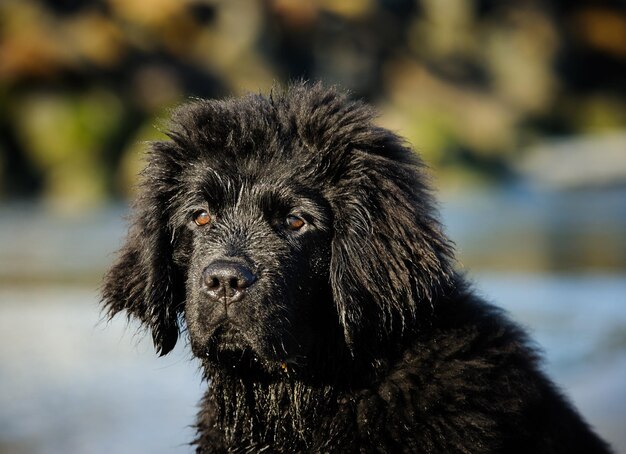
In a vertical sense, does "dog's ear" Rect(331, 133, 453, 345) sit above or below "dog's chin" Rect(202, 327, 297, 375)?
above

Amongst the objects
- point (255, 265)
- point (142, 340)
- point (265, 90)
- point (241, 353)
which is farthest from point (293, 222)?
point (142, 340)

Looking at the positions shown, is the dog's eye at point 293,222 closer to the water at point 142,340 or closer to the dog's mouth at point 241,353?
the dog's mouth at point 241,353

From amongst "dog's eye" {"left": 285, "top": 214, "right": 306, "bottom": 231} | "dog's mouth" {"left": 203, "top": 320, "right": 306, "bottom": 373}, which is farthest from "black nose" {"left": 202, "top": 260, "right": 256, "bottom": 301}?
"dog's eye" {"left": 285, "top": 214, "right": 306, "bottom": 231}

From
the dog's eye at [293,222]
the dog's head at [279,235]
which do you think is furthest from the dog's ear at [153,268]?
the dog's eye at [293,222]

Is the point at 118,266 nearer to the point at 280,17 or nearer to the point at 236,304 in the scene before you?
the point at 236,304

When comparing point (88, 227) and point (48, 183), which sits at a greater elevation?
point (48, 183)

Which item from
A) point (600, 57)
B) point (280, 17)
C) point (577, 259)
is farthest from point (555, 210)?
point (600, 57)

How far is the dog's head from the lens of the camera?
3.92m

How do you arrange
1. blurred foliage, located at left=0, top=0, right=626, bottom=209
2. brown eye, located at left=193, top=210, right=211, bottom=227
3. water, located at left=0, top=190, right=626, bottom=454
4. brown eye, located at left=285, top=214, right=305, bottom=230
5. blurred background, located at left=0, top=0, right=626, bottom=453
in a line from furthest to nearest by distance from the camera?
blurred foliage, located at left=0, top=0, right=626, bottom=209
blurred background, located at left=0, top=0, right=626, bottom=453
water, located at left=0, top=190, right=626, bottom=454
brown eye, located at left=193, top=210, right=211, bottom=227
brown eye, located at left=285, top=214, right=305, bottom=230

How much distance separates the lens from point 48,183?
3022 cm

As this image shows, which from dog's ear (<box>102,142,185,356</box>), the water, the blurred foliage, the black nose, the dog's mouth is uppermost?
the blurred foliage

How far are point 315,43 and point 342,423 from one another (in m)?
37.1

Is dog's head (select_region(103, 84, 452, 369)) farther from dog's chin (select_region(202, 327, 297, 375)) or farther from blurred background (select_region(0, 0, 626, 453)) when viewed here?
blurred background (select_region(0, 0, 626, 453))

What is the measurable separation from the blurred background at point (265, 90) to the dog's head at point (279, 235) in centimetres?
40
